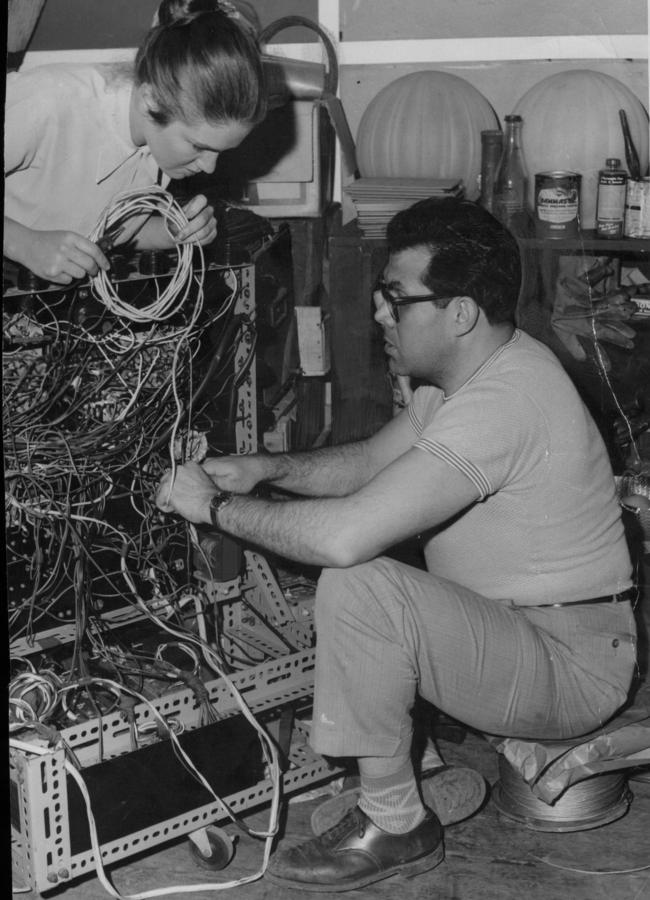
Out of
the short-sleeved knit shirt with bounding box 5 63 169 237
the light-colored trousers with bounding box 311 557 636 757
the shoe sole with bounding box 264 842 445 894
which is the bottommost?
the shoe sole with bounding box 264 842 445 894

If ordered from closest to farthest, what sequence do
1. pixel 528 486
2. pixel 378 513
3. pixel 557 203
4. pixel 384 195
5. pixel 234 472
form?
pixel 378 513 < pixel 528 486 < pixel 234 472 < pixel 557 203 < pixel 384 195

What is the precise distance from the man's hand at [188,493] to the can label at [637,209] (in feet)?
4.62

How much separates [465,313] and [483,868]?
3.08 ft

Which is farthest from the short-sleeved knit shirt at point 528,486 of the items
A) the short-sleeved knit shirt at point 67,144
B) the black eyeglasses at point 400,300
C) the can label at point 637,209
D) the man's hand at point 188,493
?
the can label at point 637,209

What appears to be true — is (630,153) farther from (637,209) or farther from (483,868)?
(483,868)

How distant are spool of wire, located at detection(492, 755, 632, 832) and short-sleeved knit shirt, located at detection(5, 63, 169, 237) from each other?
4.14ft

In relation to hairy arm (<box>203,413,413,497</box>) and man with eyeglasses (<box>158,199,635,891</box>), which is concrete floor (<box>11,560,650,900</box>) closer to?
man with eyeglasses (<box>158,199,635,891</box>)

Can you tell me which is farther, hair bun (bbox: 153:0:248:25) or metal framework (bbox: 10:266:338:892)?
hair bun (bbox: 153:0:248:25)

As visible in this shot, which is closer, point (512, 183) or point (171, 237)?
point (171, 237)

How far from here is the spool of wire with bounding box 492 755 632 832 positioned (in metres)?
1.85

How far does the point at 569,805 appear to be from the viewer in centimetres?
185

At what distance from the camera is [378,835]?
68.8 inches

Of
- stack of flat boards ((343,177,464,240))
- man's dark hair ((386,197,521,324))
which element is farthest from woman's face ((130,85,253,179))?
stack of flat boards ((343,177,464,240))

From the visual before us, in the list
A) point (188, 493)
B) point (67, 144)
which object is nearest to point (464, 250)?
point (188, 493)
